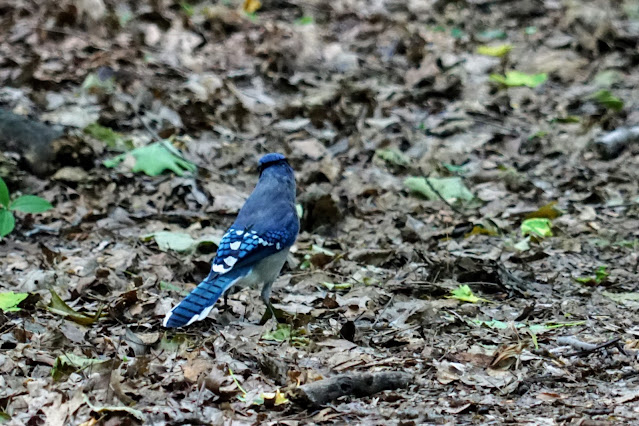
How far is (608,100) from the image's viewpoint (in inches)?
322

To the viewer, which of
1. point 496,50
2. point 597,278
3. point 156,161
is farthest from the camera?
A: point 496,50

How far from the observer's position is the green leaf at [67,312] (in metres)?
4.33

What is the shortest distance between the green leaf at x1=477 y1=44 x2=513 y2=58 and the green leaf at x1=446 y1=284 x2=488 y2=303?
492 centimetres

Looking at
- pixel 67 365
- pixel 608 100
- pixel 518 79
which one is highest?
pixel 67 365

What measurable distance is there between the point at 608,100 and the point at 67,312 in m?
5.72

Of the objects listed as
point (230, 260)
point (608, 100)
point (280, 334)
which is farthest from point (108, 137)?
point (608, 100)

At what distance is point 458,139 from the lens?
7.73 meters

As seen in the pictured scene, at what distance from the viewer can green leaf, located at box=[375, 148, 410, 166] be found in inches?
282

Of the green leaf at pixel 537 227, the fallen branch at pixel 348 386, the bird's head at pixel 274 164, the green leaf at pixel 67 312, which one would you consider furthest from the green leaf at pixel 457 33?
the fallen branch at pixel 348 386

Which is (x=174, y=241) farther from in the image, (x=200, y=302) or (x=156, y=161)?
(x=200, y=302)

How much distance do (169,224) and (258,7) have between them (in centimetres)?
488

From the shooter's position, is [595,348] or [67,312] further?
[67,312]

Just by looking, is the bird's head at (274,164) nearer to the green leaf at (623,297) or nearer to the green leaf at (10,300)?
the green leaf at (10,300)

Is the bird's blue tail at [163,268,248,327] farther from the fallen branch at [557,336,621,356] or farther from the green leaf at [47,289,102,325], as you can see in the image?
the fallen branch at [557,336,621,356]
